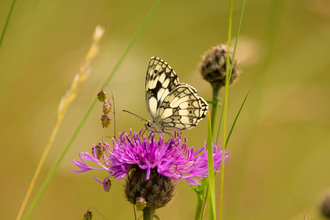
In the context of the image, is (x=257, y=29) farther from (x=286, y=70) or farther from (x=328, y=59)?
(x=328, y=59)

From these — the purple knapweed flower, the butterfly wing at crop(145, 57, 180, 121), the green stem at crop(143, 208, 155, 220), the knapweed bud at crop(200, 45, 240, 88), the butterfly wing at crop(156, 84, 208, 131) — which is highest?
the knapweed bud at crop(200, 45, 240, 88)

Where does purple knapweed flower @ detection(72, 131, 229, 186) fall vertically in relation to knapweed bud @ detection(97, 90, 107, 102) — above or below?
below

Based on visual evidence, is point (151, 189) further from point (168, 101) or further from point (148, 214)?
point (168, 101)

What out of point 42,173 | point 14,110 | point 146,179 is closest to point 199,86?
point 146,179

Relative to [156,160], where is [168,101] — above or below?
above

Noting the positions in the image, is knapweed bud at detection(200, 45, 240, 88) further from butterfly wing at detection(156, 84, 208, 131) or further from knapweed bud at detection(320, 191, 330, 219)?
knapweed bud at detection(320, 191, 330, 219)

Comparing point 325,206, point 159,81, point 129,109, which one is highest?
point 129,109

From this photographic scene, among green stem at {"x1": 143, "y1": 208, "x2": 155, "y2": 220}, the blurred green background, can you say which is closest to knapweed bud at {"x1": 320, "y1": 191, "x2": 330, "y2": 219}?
the blurred green background

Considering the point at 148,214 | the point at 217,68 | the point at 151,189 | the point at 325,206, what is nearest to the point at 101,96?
the point at 151,189
